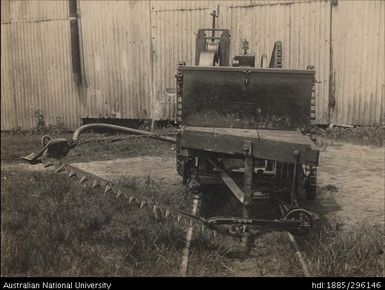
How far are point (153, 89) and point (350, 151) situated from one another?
6009 millimetres

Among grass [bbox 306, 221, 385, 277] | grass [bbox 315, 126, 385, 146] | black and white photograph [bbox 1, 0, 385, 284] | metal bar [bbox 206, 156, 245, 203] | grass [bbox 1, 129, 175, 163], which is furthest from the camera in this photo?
grass [bbox 315, 126, 385, 146]

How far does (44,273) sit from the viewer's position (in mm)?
5102

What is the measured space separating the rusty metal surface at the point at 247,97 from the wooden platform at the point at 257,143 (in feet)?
2.54

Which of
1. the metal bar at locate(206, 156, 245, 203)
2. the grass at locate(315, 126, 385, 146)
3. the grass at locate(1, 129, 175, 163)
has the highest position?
the metal bar at locate(206, 156, 245, 203)

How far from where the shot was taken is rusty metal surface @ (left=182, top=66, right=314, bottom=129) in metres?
6.93

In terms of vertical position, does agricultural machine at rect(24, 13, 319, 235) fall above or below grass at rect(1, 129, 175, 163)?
above

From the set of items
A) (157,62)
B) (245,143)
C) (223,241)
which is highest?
(157,62)

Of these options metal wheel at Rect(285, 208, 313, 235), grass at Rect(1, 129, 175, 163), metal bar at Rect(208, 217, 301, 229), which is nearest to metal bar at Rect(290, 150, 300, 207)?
metal wheel at Rect(285, 208, 313, 235)

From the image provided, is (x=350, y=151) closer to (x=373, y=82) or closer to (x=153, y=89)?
(x=373, y=82)

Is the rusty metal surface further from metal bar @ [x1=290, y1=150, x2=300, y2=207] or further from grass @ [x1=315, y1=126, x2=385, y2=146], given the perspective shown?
grass @ [x1=315, y1=126, x2=385, y2=146]

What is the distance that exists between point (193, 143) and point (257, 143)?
30.5 inches

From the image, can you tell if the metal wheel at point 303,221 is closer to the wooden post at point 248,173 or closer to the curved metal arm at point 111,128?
the wooden post at point 248,173

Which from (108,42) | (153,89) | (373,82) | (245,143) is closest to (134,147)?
(153,89)

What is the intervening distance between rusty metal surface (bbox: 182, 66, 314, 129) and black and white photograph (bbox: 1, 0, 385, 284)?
2 cm
